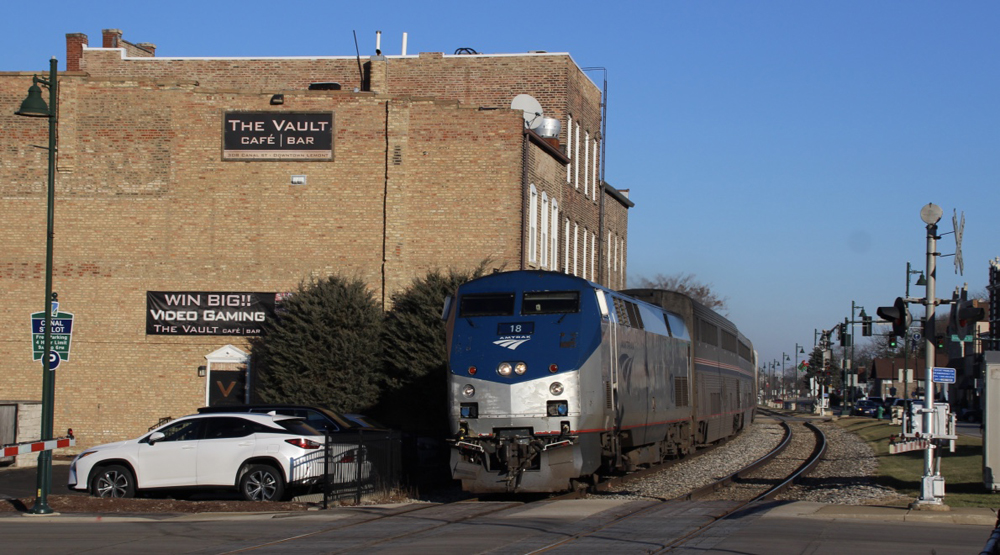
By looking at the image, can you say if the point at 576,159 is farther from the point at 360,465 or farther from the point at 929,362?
the point at 929,362

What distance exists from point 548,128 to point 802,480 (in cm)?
1794

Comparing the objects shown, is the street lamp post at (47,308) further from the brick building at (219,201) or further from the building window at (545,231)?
the building window at (545,231)

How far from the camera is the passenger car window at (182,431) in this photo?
18.3 m

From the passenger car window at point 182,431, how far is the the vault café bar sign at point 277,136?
14548 millimetres

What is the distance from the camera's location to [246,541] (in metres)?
13.1

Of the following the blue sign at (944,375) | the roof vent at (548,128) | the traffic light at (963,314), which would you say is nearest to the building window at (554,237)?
the roof vent at (548,128)

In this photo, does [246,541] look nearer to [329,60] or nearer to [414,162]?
[414,162]

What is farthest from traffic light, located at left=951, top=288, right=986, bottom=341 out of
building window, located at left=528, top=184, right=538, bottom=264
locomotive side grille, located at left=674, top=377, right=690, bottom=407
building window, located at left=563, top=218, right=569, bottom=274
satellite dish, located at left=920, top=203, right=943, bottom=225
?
building window, located at left=563, top=218, right=569, bottom=274

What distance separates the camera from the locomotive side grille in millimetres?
24812

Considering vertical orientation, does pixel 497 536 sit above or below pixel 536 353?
below

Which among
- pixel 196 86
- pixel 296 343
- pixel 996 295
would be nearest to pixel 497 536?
pixel 296 343

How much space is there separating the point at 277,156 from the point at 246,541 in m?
20.2

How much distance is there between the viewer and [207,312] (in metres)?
31.5

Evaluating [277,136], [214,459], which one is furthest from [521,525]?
[277,136]
